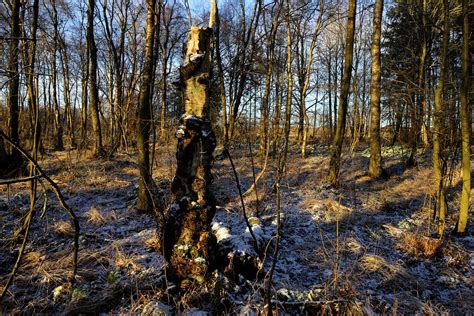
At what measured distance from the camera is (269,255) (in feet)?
13.9

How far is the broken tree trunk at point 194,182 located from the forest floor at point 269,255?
1.08 feet

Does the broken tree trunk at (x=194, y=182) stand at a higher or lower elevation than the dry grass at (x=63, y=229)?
higher

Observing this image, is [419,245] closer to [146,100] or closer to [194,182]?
[194,182]

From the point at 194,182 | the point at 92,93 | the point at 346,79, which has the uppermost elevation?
the point at 92,93

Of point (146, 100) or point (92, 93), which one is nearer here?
point (146, 100)

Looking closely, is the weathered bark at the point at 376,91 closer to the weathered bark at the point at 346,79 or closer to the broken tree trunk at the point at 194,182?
the weathered bark at the point at 346,79

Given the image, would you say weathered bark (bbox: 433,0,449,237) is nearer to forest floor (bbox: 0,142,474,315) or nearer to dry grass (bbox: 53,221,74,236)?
forest floor (bbox: 0,142,474,315)

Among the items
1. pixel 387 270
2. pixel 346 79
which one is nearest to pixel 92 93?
pixel 346 79

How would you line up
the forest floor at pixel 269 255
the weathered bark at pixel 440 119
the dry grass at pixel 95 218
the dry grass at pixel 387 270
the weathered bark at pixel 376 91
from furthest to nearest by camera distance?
the weathered bark at pixel 376 91 → the dry grass at pixel 95 218 → the weathered bark at pixel 440 119 → the dry grass at pixel 387 270 → the forest floor at pixel 269 255

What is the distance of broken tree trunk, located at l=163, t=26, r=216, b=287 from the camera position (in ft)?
9.67

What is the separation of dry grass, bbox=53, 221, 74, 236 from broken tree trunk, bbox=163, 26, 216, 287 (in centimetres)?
263

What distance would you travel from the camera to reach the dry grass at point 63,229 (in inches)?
179

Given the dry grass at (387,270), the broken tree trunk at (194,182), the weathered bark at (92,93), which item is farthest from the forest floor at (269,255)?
the weathered bark at (92,93)

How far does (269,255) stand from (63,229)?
11.7 feet
